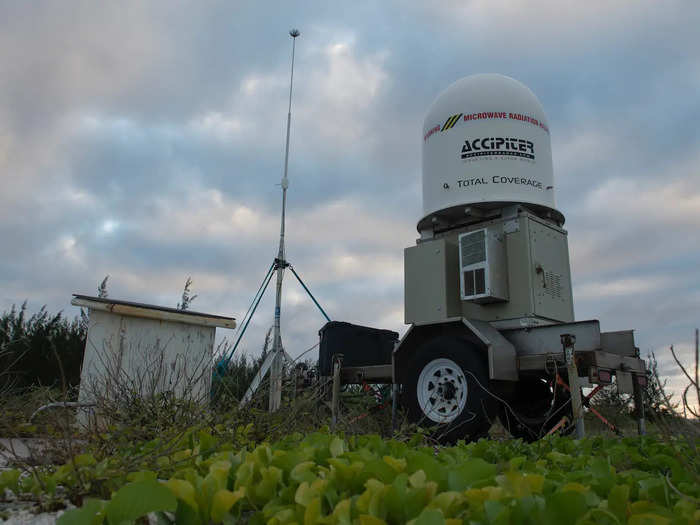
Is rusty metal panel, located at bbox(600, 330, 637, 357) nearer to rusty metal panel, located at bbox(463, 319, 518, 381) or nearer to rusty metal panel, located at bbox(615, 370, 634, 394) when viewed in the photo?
rusty metal panel, located at bbox(615, 370, 634, 394)

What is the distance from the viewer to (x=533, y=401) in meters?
6.79

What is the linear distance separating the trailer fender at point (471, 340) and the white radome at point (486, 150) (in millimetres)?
1619

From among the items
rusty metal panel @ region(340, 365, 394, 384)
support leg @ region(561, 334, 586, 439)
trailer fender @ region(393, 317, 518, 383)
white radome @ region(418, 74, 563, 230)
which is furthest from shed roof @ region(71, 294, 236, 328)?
support leg @ region(561, 334, 586, 439)

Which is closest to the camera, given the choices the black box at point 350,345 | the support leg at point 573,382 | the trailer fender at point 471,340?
the support leg at point 573,382

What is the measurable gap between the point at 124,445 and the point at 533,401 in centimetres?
516

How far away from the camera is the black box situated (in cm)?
794

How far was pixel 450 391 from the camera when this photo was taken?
5.82m

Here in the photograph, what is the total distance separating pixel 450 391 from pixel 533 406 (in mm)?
1508

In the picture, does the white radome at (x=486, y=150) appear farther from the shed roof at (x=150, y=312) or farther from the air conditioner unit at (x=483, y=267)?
the shed roof at (x=150, y=312)

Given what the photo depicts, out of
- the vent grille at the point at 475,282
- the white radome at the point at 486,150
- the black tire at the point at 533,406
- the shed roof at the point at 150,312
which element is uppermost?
the white radome at the point at 486,150

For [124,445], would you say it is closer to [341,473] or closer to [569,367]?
[341,473]

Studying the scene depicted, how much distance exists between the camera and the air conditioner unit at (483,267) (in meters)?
6.49

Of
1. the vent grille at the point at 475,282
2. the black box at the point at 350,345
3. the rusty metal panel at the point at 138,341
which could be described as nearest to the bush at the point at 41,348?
the rusty metal panel at the point at 138,341

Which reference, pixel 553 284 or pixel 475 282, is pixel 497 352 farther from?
pixel 553 284
